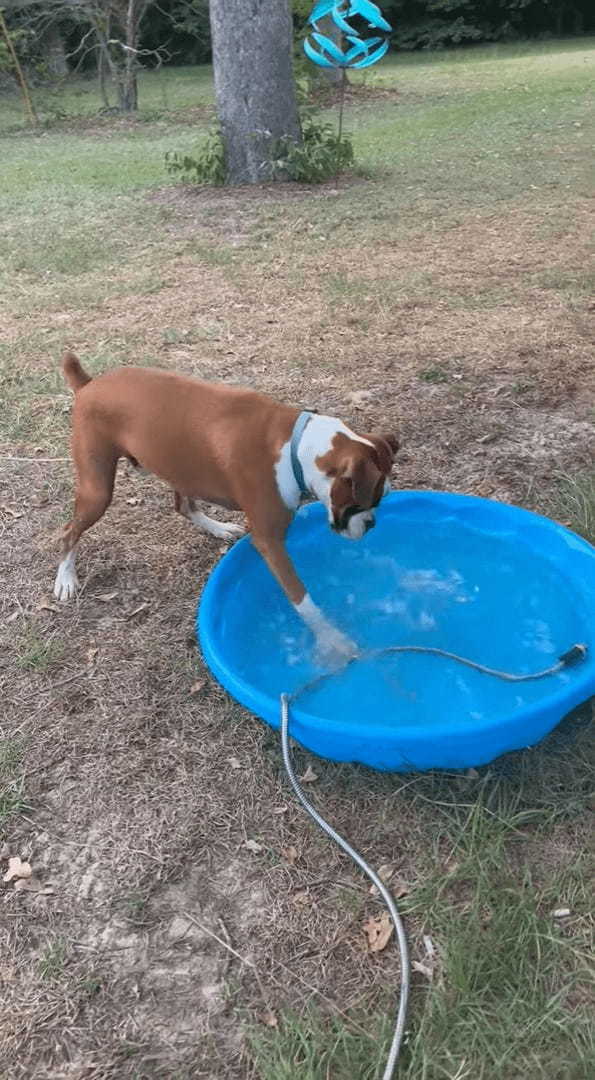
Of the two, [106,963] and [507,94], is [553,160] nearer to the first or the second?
[507,94]

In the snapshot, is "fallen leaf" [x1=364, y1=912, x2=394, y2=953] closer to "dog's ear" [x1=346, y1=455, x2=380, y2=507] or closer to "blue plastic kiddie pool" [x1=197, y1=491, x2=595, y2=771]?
"blue plastic kiddie pool" [x1=197, y1=491, x2=595, y2=771]

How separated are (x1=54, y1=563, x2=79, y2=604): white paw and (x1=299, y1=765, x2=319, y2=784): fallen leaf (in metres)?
1.43

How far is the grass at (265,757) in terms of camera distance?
2.13m

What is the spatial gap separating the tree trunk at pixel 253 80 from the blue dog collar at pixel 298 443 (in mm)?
7452

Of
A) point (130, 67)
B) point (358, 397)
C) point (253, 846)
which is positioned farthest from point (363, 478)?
point (130, 67)

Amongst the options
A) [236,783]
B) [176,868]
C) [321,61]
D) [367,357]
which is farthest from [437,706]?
[321,61]

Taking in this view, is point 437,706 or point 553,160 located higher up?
point 553,160

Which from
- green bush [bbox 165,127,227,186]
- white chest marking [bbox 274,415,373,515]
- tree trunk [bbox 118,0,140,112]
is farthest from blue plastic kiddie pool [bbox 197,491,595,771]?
tree trunk [bbox 118,0,140,112]

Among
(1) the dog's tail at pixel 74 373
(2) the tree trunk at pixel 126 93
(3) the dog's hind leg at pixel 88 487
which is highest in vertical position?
(2) the tree trunk at pixel 126 93

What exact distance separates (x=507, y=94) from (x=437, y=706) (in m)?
16.1

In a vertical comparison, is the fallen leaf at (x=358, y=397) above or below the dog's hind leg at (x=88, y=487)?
below

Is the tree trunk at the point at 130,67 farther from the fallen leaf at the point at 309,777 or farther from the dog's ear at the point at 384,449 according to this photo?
the fallen leaf at the point at 309,777

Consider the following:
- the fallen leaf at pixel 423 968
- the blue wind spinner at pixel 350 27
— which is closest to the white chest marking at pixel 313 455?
the fallen leaf at pixel 423 968

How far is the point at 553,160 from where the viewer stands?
10305 mm
